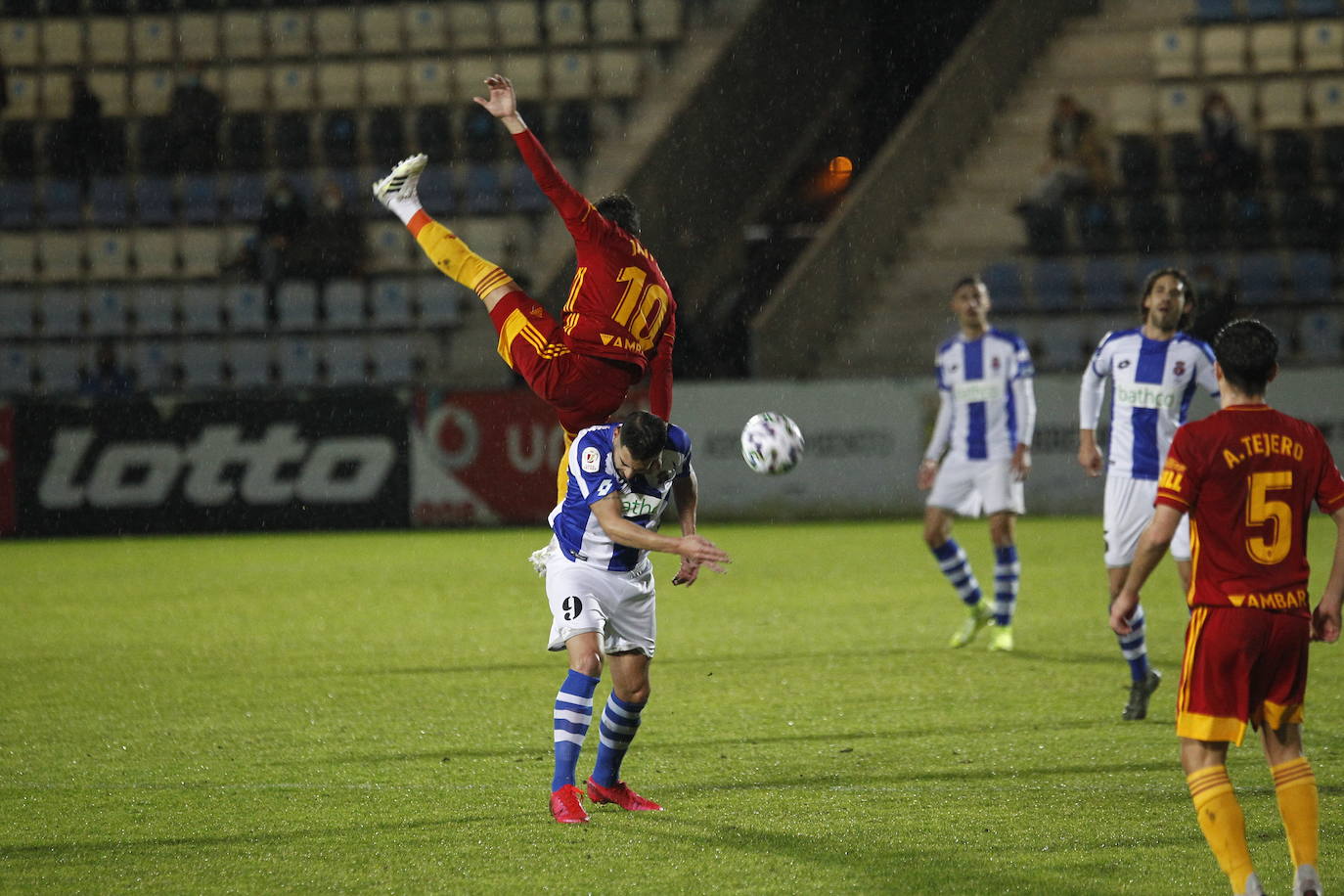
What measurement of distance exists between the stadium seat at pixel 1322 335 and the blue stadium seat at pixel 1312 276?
603mm

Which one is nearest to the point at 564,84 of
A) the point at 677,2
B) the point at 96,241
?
the point at 677,2

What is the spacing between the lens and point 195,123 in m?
22.4

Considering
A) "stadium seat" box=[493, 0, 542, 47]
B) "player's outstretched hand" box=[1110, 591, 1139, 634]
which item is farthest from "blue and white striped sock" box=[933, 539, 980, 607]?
"stadium seat" box=[493, 0, 542, 47]

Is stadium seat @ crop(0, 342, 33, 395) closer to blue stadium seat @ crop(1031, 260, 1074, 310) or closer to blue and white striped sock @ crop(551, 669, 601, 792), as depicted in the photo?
blue stadium seat @ crop(1031, 260, 1074, 310)

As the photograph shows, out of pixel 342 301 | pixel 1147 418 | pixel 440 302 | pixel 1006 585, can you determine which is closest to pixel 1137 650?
pixel 1147 418

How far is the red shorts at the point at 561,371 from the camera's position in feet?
21.9

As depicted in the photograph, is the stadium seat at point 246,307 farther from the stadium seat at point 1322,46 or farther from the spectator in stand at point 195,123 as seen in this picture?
the stadium seat at point 1322,46

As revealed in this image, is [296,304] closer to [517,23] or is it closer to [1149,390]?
[517,23]

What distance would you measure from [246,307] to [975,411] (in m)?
13.3

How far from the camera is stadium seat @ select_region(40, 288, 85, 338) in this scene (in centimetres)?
2098

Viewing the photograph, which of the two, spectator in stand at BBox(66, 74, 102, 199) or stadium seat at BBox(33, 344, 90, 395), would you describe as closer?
stadium seat at BBox(33, 344, 90, 395)

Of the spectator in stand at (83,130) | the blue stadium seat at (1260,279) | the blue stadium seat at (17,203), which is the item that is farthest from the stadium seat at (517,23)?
the blue stadium seat at (1260,279)

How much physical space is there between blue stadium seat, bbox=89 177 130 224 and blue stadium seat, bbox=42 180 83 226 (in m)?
0.19

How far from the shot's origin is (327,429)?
1788cm
